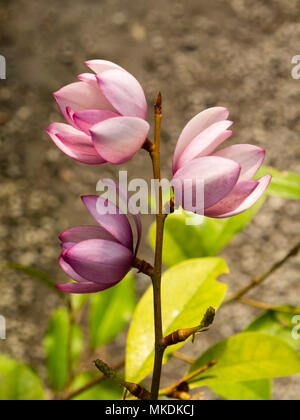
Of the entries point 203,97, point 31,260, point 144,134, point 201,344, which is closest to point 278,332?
point 144,134

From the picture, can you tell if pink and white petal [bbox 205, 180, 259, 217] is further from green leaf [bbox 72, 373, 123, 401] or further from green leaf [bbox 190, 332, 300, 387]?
green leaf [bbox 72, 373, 123, 401]

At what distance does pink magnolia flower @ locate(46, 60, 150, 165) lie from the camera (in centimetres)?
22

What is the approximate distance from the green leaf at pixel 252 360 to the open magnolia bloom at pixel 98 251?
16 cm

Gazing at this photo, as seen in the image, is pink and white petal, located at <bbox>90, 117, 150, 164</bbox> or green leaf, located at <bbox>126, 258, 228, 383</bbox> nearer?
pink and white petal, located at <bbox>90, 117, 150, 164</bbox>

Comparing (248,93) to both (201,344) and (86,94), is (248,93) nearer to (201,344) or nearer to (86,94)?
(201,344)

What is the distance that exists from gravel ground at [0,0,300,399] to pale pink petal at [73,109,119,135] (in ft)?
3.01

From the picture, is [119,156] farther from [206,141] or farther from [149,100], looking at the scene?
[149,100]

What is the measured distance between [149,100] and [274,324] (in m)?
0.91

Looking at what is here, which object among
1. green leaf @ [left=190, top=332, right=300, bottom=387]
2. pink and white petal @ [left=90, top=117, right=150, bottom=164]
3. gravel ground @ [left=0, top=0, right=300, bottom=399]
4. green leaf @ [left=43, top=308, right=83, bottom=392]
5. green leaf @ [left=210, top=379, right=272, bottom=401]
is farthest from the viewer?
gravel ground @ [left=0, top=0, right=300, bottom=399]

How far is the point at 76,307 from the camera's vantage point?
60cm

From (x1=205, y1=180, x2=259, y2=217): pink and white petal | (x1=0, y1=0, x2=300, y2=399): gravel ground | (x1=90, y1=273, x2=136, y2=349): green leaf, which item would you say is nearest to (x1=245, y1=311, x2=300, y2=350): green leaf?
(x1=90, y1=273, x2=136, y2=349): green leaf

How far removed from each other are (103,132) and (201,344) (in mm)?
924

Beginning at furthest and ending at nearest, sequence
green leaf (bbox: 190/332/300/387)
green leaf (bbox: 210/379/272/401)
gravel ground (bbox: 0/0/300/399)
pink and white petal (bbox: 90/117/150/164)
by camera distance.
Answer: gravel ground (bbox: 0/0/300/399)
green leaf (bbox: 210/379/272/401)
green leaf (bbox: 190/332/300/387)
pink and white petal (bbox: 90/117/150/164)

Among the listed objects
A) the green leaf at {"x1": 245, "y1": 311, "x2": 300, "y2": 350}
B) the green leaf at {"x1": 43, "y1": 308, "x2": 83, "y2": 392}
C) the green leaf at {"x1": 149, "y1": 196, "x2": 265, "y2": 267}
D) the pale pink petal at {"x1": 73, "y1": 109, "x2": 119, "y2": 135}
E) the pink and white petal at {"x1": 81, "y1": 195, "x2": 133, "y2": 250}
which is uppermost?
the pale pink petal at {"x1": 73, "y1": 109, "x2": 119, "y2": 135}
